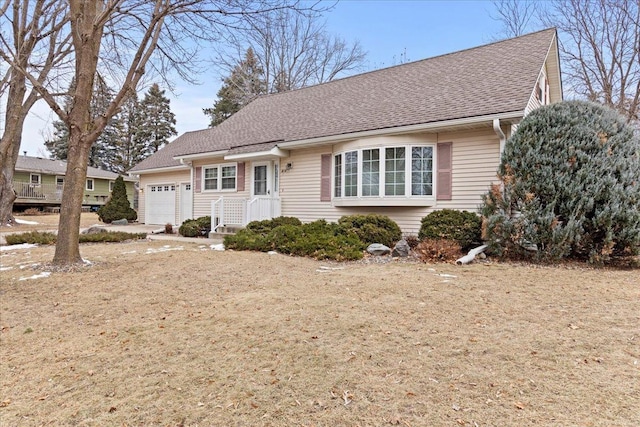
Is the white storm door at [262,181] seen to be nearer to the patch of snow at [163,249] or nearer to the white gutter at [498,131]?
the patch of snow at [163,249]

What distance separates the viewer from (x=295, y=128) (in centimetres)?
1211

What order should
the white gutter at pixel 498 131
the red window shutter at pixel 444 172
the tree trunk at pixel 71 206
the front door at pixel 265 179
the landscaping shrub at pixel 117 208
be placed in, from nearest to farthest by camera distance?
the tree trunk at pixel 71 206
the white gutter at pixel 498 131
the red window shutter at pixel 444 172
the front door at pixel 265 179
the landscaping shrub at pixel 117 208

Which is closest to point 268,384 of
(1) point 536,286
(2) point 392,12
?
(1) point 536,286

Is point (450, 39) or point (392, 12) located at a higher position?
point (450, 39)

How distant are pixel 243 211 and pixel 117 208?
1051 centimetres

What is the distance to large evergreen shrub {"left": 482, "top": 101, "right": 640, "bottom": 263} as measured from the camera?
242 inches

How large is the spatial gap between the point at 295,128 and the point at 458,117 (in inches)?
216

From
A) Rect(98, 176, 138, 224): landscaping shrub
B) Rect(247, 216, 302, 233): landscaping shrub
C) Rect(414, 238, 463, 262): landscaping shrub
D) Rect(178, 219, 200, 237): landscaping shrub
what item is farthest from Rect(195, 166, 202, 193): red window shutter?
Rect(414, 238, 463, 262): landscaping shrub

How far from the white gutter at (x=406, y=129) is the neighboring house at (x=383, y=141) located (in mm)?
24

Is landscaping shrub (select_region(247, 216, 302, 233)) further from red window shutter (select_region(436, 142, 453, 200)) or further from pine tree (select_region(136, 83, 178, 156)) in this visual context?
pine tree (select_region(136, 83, 178, 156))

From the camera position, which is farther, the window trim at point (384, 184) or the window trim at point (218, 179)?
the window trim at point (218, 179)

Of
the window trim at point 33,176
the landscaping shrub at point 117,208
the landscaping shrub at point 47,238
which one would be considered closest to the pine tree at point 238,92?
the landscaping shrub at point 117,208

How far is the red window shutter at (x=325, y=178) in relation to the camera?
10.9m

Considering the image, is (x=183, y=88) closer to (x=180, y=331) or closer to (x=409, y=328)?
(x=180, y=331)
